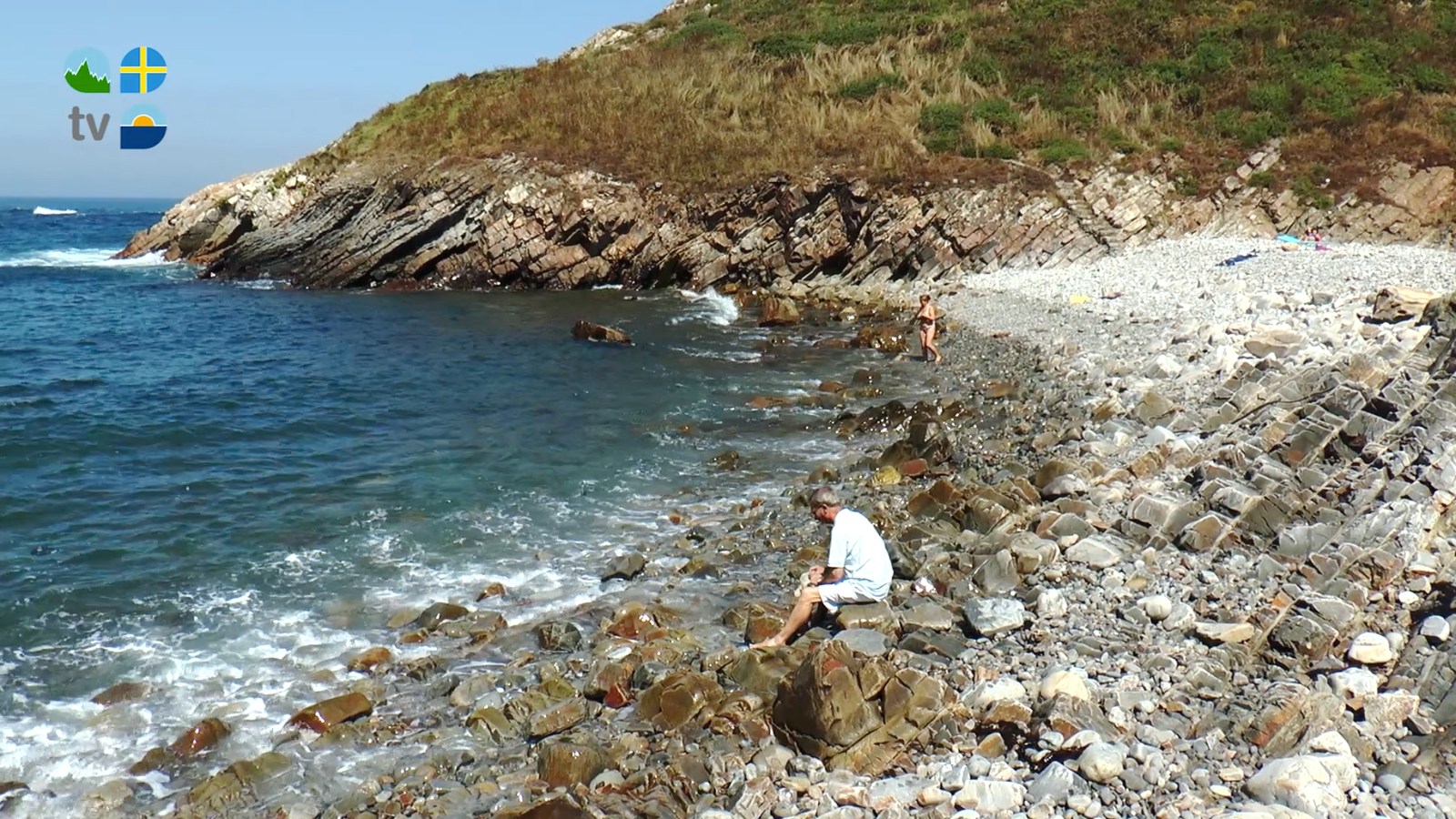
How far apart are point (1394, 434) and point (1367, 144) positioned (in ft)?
91.0

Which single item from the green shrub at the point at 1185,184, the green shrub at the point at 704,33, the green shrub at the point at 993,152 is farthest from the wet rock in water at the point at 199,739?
the green shrub at the point at 704,33

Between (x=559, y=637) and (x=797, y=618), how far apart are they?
97.8 inches

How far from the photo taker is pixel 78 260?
51.2 meters

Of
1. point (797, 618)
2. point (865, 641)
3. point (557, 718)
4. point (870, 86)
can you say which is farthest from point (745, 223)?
point (557, 718)

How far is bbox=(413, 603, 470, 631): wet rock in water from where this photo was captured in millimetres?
10750

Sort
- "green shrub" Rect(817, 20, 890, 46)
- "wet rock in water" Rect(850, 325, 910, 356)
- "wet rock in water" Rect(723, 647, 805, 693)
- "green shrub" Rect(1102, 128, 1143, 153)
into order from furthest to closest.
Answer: "green shrub" Rect(817, 20, 890, 46), "green shrub" Rect(1102, 128, 1143, 153), "wet rock in water" Rect(850, 325, 910, 356), "wet rock in water" Rect(723, 647, 805, 693)

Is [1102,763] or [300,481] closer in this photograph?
[1102,763]

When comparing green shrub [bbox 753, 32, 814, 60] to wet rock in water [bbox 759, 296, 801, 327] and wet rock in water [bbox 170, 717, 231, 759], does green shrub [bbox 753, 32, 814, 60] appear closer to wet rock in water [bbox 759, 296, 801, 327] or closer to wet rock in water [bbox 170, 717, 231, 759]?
wet rock in water [bbox 759, 296, 801, 327]

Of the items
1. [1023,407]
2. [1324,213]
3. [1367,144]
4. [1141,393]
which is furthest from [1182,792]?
[1367,144]

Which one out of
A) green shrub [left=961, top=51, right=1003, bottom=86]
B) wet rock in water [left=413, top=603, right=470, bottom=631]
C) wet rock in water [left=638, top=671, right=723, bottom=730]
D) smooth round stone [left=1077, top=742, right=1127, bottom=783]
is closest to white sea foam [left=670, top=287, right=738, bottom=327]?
green shrub [left=961, top=51, right=1003, bottom=86]

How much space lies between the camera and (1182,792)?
6.17 metres

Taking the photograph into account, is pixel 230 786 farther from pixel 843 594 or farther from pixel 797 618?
pixel 843 594

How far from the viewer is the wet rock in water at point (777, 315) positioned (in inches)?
1139

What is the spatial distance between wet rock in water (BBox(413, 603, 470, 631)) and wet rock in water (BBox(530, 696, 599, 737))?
2605mm
